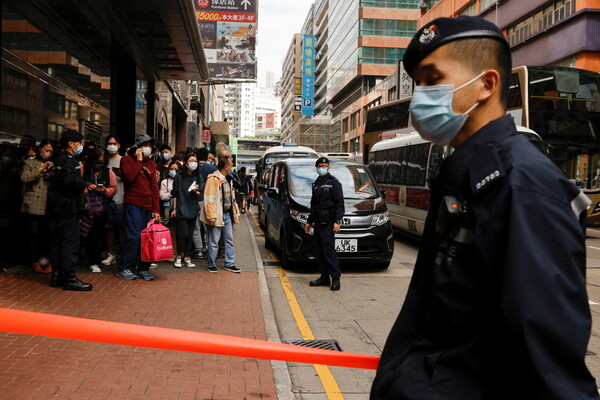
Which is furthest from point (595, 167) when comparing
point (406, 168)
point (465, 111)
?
point (465, 111)

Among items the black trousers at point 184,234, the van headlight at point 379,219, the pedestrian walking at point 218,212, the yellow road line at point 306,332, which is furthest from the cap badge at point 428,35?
the black trousers at point 184,234

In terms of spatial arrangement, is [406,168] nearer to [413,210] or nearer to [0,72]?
[413,210]

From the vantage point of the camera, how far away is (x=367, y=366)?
6.82 feet

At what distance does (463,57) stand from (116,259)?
956cm

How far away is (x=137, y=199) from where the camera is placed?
8258 mm

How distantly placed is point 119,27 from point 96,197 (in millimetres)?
6120

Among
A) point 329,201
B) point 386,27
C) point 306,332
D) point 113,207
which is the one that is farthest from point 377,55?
point 306,332

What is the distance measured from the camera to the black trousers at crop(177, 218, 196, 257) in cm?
965

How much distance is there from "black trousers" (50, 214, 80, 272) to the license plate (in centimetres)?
417

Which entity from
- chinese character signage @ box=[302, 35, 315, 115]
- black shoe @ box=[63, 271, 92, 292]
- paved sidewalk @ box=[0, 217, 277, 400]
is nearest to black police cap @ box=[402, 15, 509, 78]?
paved sidewalk @ box=[0, 217, 277, 400]

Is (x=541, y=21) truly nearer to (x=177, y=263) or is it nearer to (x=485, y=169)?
(x=177, y=263)

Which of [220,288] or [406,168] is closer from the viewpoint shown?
[220,288]

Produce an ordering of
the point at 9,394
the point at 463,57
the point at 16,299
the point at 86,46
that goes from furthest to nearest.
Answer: the point at 86,46
the point at 16,299
the point at 9,394
the point at 463,57

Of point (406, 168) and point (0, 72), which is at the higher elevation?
point (0, 72)
